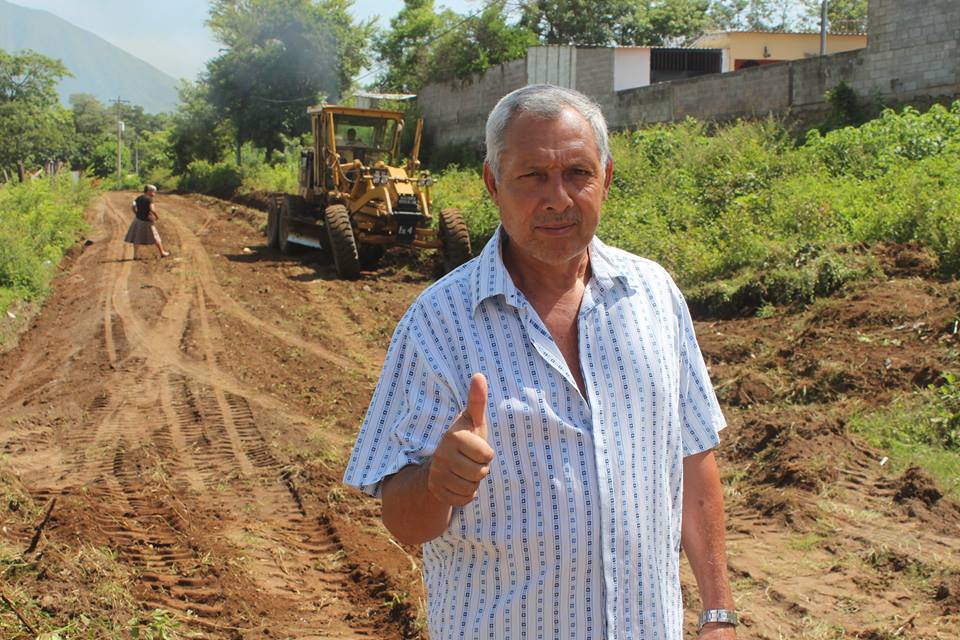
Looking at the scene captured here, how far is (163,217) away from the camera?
27.3 m

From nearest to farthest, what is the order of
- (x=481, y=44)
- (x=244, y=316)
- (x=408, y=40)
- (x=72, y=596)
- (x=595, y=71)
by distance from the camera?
(x=72, y=596), (x=244, y=316), (x=595, y=71), (x=481, y=44), (x=408, y=40)

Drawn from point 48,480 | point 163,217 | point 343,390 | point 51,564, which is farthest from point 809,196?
point 163,217

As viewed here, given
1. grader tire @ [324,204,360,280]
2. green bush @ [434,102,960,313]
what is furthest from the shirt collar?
grader tire @ [324,204,360,280]

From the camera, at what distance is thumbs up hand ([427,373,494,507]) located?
1759 millimetres

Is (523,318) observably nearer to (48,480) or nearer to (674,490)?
(674,490)

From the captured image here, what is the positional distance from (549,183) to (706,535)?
0.87 meters

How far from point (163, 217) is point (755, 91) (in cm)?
1601

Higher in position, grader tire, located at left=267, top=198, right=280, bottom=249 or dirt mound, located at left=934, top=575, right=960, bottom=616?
grader tire, located at left=267, top=198, right=280, bottom=249

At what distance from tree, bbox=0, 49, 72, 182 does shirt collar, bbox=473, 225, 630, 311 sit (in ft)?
139

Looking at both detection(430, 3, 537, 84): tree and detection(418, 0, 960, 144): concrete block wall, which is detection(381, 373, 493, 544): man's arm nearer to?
detection(418, 0, 960, 144): concrete block wall

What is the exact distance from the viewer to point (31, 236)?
1872cm

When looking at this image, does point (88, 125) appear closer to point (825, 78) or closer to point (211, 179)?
point (211, 179)

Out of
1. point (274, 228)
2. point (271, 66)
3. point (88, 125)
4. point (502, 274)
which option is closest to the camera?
point (502, 274)

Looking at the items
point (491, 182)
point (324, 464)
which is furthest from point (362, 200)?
point (491, 182)
